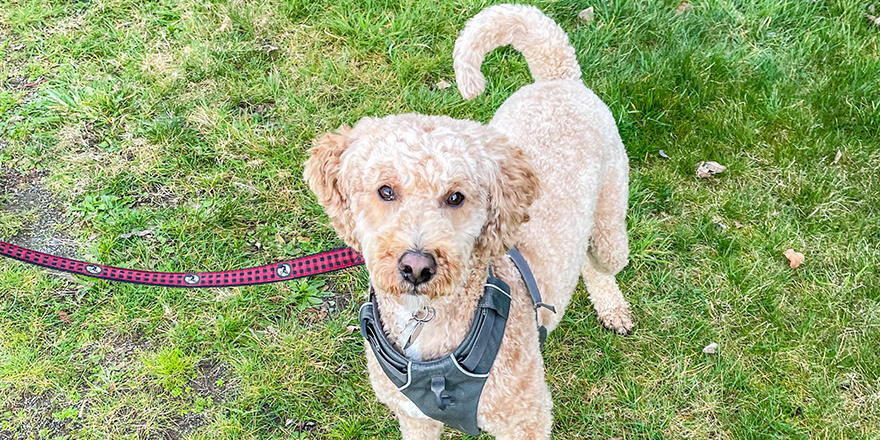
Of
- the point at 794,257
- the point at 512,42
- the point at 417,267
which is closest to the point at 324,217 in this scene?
the point at 512,42

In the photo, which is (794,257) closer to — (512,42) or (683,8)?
(512,42)

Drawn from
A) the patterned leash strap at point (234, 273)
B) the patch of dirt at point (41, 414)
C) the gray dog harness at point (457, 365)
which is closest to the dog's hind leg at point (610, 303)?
the gray dog harness at point (457, 365)

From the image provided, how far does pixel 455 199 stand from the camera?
2.04 m

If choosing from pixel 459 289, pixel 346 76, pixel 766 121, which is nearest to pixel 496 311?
pixel 459 289

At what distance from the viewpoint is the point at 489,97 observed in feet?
14.7

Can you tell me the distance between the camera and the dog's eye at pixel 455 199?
203cm

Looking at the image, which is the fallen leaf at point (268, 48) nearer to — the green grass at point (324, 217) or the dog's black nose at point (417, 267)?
the green grass at point (324, 217)

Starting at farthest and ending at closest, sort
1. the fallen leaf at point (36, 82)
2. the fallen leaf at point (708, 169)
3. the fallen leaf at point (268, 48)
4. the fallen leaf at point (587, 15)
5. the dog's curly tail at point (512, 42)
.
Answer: the fallen leaf at point (587, 15), the fallen leaf at point (268, 48), the fallen leaf at point (36, 82), the fallen leaf at point (708, 169), the dog's curly tail at point (512, 42)

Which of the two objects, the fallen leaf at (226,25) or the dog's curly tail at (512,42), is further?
the fallen leaf at (226,25)

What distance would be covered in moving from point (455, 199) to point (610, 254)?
1.50 metres

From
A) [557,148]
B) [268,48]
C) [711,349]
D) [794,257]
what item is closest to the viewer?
[557,148]

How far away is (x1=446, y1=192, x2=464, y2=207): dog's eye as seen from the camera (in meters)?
2.03

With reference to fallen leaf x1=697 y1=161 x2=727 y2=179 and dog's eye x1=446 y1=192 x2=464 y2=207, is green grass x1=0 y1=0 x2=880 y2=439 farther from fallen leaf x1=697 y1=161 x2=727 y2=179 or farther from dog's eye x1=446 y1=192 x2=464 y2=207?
dog's eye x1=446 y1=192 x2=464 y2=207

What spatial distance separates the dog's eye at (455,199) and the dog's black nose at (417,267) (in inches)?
10.1
